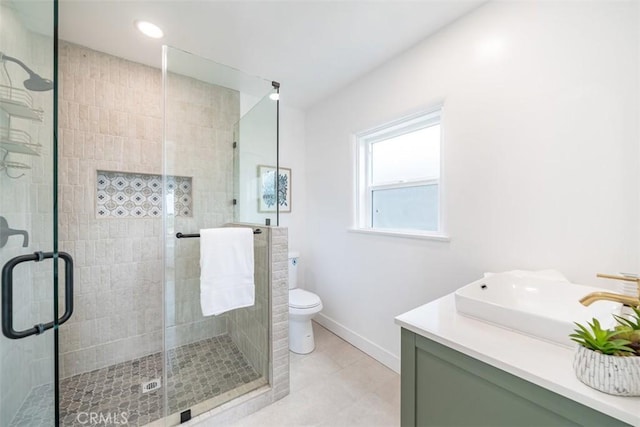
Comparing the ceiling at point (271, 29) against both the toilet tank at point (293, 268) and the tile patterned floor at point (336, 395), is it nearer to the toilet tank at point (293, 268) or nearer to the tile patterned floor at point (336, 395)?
the toilet tank at point (293, 268)

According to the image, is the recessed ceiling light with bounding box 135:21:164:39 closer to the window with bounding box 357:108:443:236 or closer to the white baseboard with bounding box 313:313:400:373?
the window with bounding box 357:108:443:236

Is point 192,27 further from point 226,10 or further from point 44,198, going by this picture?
point 44,198

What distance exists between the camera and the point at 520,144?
1.35 m

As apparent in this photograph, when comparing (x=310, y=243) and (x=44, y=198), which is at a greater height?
(x=44, y=198)

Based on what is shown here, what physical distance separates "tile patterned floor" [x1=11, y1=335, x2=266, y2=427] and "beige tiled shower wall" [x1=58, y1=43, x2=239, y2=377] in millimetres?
106

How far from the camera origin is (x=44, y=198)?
1021 mm

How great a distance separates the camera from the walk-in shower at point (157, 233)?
1.66 meters

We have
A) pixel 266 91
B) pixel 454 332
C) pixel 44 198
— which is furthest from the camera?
pixel 266 91

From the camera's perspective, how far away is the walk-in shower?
1.66 meters

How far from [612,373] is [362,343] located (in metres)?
1.91

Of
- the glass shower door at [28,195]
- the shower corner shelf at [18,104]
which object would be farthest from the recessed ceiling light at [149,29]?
the shower corner shelf at [18,104]

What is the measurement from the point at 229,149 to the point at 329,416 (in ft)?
7.02

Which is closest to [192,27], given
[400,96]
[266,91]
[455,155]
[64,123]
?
[266,91]

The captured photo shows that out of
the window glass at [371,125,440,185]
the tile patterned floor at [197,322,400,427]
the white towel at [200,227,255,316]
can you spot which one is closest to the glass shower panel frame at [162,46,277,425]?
the white towel at [200,227,255,316]
